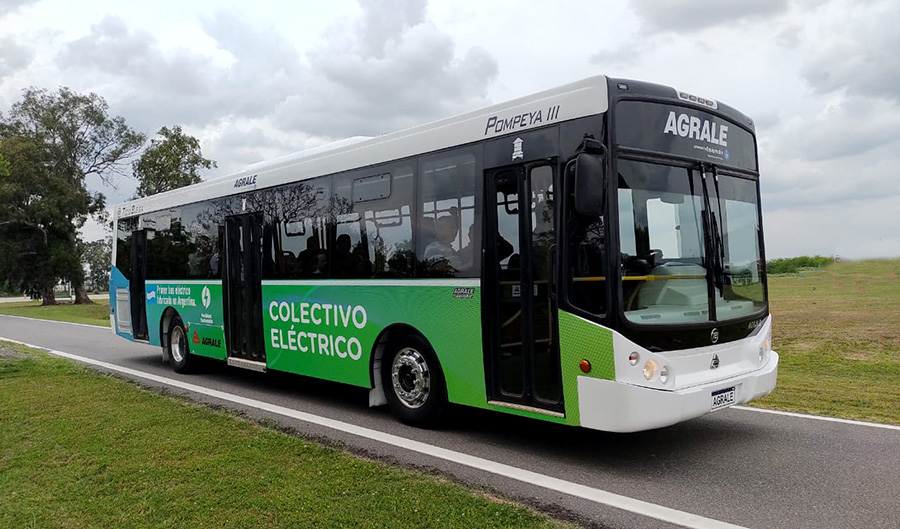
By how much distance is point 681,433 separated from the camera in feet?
23.5

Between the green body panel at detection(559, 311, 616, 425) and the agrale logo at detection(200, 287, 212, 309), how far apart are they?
272 inches

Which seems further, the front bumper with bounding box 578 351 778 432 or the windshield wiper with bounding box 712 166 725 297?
the windshield wiper with bounding box 712 166 725 297

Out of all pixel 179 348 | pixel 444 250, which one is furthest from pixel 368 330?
pixel 179 348

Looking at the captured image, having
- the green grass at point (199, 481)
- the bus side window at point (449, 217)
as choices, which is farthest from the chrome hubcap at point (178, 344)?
the bus side window at point (449, 217)

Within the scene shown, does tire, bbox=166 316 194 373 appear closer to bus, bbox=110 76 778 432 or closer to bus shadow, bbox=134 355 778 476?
bus, bbox=110 76 778 432

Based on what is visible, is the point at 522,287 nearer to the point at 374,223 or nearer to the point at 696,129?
the point at 696,129

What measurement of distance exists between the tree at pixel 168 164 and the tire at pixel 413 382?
90.8 feet

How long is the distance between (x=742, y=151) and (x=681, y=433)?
2.89 metres

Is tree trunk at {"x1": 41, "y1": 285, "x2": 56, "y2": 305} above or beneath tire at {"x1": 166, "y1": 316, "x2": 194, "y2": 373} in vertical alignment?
above

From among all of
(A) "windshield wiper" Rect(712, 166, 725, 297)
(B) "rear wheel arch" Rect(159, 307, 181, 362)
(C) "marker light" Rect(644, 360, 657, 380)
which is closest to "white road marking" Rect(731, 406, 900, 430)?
(A) "windshield wiper" Rect(712, 166, 725, 297)

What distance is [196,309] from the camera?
1141 centimetres

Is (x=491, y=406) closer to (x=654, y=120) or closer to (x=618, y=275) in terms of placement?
(x=618, y=275)

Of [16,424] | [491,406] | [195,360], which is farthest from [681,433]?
[195,360]

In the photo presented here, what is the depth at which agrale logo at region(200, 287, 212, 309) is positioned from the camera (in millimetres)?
11008
